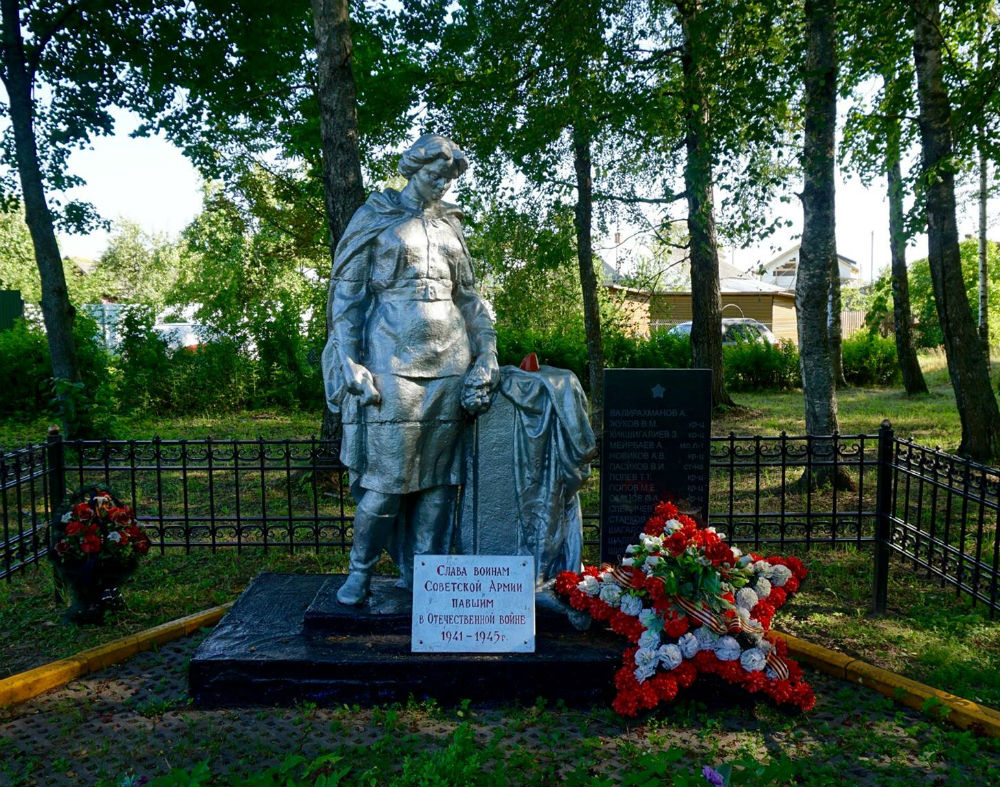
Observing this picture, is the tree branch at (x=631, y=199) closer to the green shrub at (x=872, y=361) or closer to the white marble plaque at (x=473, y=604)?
the white marble plaque at (x=473, y=604)

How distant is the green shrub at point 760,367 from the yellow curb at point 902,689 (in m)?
15.2

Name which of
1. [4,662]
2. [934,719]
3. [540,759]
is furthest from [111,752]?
[934,719]

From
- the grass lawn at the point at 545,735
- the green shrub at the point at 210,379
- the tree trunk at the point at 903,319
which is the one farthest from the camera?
the tree trunk at the point at 903,319

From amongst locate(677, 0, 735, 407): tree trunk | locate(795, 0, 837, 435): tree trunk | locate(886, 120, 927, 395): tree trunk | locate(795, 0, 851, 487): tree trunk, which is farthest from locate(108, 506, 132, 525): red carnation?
locate(886, 120, 927, 395): tree trunk

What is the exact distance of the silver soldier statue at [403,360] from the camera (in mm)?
3900

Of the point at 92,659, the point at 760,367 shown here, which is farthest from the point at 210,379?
the point at 760,367

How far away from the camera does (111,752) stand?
3330 millimetres

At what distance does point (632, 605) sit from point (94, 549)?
10.2 feet

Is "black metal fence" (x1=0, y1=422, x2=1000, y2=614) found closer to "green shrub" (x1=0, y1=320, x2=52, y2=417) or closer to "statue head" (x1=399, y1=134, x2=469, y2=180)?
"statue head" (x1=399, y1=134, x2=469, y2=180)

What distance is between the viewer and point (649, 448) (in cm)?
500

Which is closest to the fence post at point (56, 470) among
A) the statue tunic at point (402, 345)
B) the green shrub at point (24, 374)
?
the statue tunic at point (402, 345)

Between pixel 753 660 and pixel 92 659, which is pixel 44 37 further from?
pixel 753 660

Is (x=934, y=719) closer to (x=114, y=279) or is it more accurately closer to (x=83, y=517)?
(x=83, y=517)

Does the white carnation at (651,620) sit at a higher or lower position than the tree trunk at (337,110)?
lower
